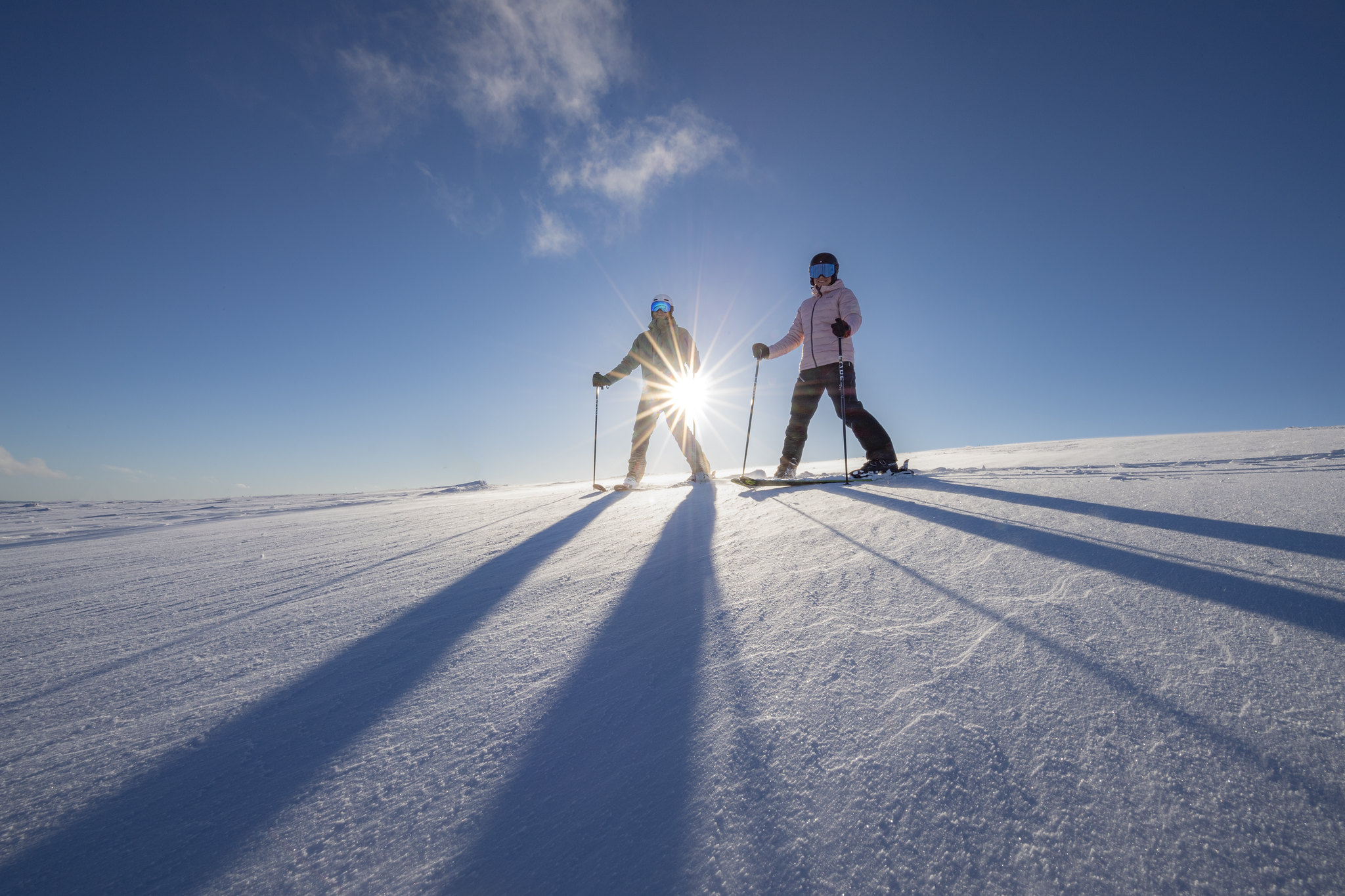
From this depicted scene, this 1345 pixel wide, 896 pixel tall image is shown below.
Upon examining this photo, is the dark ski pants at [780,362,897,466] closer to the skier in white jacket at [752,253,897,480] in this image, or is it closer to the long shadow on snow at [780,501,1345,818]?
the skier in white jacket at [752,253,897,480]

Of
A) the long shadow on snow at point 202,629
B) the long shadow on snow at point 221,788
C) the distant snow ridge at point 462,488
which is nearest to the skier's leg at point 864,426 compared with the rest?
the long shadow on snow at point 202,629

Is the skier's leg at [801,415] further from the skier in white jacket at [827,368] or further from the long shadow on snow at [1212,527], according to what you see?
the long shadow on snow at [1212,527]

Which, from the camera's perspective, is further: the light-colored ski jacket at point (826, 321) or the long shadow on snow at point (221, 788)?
the light-colored ski jacket at point (826, 321)

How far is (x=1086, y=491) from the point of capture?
2.64m

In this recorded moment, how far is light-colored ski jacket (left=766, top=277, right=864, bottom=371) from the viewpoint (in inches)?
197

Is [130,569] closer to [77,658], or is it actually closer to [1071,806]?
[77,658]

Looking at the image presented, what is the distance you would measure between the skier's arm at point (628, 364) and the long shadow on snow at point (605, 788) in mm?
5626

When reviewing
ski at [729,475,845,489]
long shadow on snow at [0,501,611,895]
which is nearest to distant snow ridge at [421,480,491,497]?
ski at [729,475,845,489]

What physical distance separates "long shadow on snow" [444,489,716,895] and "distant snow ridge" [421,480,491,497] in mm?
7152

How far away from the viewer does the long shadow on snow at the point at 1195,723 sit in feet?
2.13

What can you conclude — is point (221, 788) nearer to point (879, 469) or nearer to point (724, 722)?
point (724, 722)

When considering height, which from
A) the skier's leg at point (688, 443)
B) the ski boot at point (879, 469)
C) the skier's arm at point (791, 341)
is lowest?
the ski boot at point (879, 469)

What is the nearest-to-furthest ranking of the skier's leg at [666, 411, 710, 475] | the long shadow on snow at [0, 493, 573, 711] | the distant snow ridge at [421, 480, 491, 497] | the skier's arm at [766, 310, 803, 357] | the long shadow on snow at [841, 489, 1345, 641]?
the long shadow on snow at [841, 489, 1345, 641]
the long shadow on snow at [0, 493, 573, 711]
the skier's arm at [766, 310, 803, 357]
the skier's leg at [666, 411, 710, 475]
the distant snow ridge at [421, 480, 491, 497]

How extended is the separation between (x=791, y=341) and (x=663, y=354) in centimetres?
176
